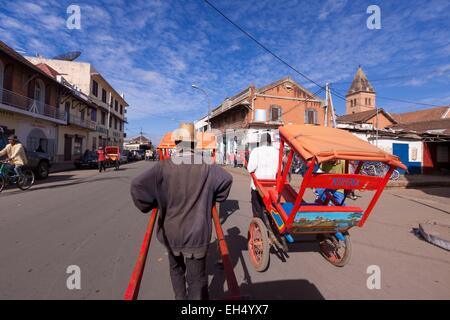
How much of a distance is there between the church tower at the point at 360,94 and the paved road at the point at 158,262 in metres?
69.0

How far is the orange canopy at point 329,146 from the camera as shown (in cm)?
288

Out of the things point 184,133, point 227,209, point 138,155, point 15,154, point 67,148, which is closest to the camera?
point 184,133

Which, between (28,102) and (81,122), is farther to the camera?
(81,122)

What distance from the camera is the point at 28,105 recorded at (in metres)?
20.6

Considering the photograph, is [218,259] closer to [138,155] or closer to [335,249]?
[335,249]

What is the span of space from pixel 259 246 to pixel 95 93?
3877 centimetres

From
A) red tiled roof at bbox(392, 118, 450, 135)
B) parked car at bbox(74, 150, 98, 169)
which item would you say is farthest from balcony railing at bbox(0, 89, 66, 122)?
red tiled roof at bbox(392, 118, 450, 135)

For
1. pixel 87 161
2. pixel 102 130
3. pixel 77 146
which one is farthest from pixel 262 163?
pixel 102 130

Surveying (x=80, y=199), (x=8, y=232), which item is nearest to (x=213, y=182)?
(x=8, y=232)

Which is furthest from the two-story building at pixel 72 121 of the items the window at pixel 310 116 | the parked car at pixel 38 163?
the window at pixel 310 116

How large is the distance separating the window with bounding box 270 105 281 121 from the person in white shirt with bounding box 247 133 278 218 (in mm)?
25330

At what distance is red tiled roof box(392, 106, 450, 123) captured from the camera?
4359cm

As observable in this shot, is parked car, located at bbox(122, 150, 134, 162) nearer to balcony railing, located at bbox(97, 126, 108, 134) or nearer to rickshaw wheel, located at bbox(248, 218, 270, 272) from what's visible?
balcony railing, located at bbox(97, 126, 108, 134)

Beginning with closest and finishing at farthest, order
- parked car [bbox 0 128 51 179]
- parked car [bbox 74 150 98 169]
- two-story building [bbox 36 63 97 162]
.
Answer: parked car [bbox 0 128 51 179]
parked car [bbox 74 150 98 169]
two-story building [bbox 36 63 97 162]
